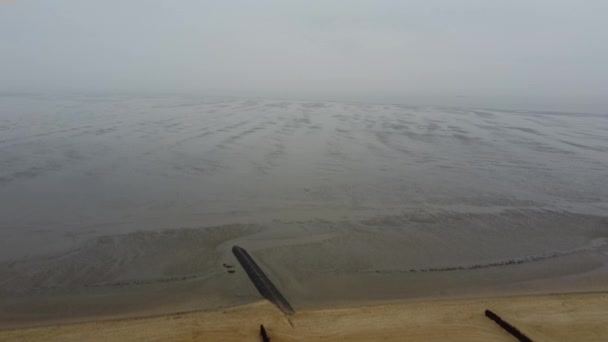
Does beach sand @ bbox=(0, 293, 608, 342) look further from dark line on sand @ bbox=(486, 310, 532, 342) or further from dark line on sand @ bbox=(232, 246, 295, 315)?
dark line on sand @ bbox=(232, 246, 295, 315)

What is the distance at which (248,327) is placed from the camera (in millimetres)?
4961

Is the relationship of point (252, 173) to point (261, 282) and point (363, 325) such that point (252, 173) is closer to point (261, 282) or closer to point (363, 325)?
point (261, 282)

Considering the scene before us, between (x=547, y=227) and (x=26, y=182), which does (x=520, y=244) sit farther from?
(x=26, y=182)

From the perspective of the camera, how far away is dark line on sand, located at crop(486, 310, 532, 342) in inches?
188

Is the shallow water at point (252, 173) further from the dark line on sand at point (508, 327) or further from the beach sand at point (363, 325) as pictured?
the dark line on sand at point (508, 327)

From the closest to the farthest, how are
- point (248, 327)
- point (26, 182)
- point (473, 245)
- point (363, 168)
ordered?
point (248, 327) → point (473, 245) → point (26, 182) → point (363, 168)

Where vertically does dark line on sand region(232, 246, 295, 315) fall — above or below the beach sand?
below

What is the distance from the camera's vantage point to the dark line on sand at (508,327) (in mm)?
4777

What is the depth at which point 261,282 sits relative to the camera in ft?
20.7

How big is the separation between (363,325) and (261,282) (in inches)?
74.5

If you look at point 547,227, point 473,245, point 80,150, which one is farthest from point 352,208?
point 80,150

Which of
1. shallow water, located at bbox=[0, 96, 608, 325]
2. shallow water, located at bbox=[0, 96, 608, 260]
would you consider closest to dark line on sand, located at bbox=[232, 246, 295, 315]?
shallow water, located at bbox=[0, 96, 608, 325]

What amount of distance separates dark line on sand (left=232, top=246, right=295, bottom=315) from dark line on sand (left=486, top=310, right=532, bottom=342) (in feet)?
8.31

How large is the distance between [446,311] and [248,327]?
257 cm
